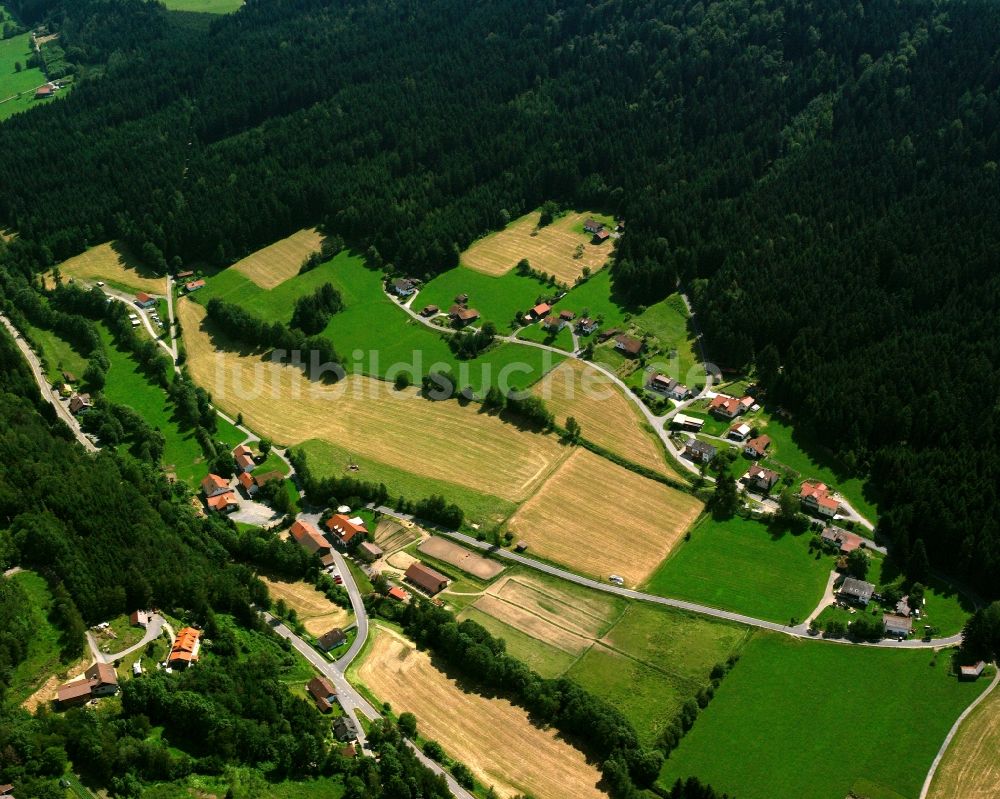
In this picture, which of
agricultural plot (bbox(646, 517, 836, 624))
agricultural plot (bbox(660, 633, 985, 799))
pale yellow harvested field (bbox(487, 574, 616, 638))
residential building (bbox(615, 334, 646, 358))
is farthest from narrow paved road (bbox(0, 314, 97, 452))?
agricultural plot (bbox(660, 633, 985, 799))

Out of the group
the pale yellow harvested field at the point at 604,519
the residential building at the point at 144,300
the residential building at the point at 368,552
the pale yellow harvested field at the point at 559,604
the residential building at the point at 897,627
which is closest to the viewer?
the residential building at the point at 897,627

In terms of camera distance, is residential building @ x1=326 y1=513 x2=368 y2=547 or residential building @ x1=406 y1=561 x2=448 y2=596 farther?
residential building @ x1=326 y1=513 x2=368 y2=547

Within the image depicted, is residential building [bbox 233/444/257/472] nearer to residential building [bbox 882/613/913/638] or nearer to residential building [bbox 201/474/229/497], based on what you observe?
residential building [bbox 201/474/229/497]

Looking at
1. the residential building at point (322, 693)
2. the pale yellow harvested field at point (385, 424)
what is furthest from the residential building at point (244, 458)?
the residential building at point (322, 693)

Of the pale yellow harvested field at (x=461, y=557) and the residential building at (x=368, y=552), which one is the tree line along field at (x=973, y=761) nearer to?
the pale yellow harvested field at (x=461, y=557)

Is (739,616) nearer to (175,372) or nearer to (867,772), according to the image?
(867,772)
